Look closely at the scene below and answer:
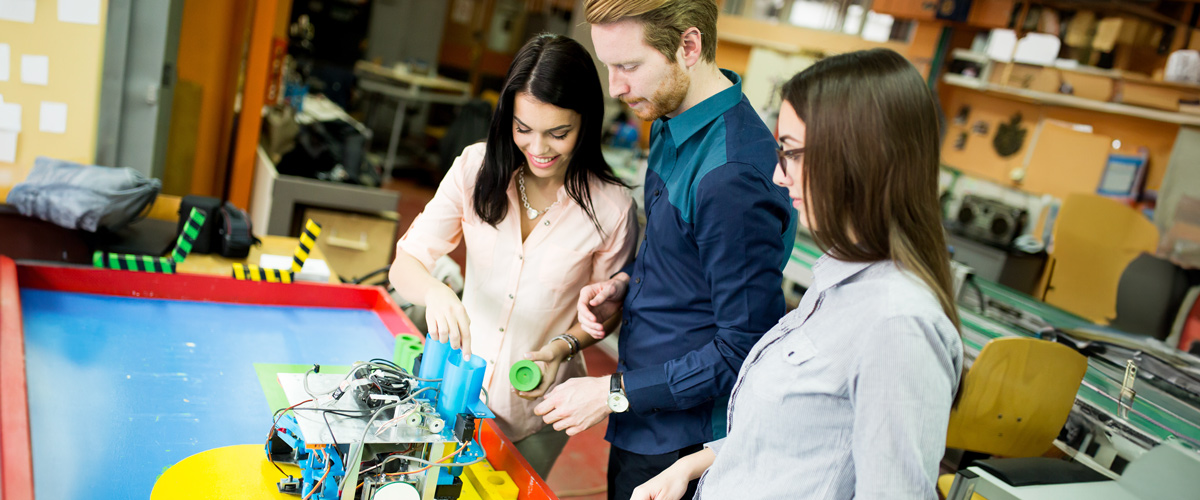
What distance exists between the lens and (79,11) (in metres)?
2.94

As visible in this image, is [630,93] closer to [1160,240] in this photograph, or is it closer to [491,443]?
[491,443]

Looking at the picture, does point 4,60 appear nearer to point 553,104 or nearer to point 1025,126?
point 553,104

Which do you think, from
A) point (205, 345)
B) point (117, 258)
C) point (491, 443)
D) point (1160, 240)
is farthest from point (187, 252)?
point (1160, 240)

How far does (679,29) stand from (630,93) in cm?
15

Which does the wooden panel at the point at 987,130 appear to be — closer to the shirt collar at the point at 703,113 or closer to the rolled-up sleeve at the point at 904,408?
the shirt collar at the point at 703,113

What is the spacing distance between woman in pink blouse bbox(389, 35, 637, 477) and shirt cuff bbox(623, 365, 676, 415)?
0.24 m

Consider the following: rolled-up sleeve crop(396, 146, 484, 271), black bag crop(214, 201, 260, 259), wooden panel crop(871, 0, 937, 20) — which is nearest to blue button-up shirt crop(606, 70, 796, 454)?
rolled-up sleeve crop(396, 146, 484, 271)

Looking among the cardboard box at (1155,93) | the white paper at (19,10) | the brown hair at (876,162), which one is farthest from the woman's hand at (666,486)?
the cardboard box at (1155,93)

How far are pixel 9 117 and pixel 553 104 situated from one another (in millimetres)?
2527

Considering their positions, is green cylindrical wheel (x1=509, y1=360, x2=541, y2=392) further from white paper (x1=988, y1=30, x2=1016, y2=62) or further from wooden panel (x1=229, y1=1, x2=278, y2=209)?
white paper (x1=988, y1=30, x2=1016, y2=62)

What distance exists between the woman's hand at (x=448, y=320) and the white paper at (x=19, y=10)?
235 cm

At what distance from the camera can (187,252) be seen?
Answer: 2.54 meters

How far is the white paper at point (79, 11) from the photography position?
9.55 ft

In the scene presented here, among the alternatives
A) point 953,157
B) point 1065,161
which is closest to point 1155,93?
point 1065,161
